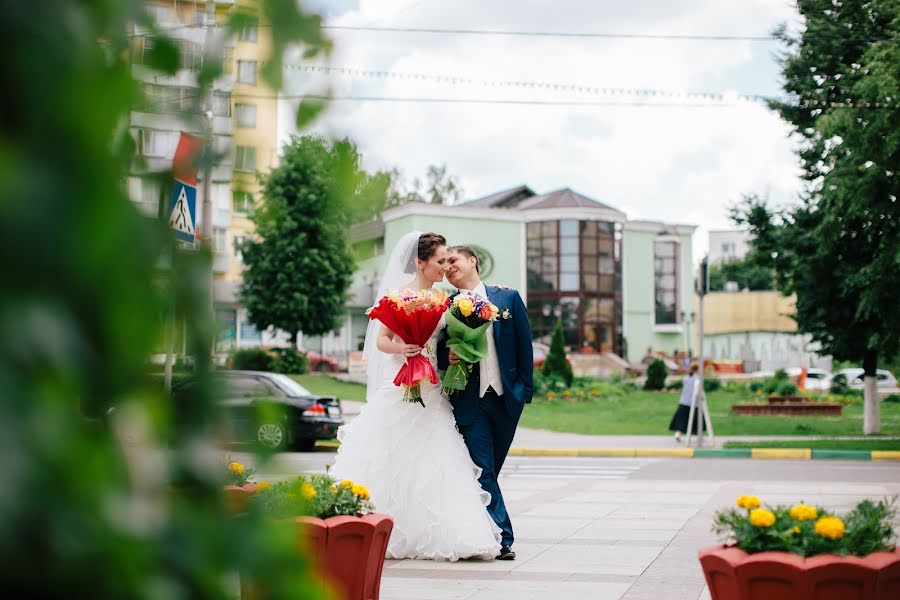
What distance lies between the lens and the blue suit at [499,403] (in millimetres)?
7852

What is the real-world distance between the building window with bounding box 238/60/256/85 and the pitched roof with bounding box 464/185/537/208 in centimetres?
6533

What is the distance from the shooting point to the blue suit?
7852 mm

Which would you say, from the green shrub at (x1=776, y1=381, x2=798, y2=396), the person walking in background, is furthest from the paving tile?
the green shrub at (x1=776, y1=381, x2=798, y2=396)

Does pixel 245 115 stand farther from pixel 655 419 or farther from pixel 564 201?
pixel 564 201

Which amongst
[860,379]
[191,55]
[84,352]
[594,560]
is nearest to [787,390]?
[860,379]

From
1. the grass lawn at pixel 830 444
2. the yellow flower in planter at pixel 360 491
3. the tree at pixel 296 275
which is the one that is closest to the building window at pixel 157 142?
the yellow flower in planter at pixel 360 491

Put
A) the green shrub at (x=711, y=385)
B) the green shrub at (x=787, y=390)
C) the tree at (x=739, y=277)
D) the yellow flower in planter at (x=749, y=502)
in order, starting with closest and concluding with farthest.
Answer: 1. the yellow flower in planter at (x=749, y=502)
2. the green shrub at (x=787, y=390)
3. the green shrub at (x=711, y=385)
4. the tree at (x=739, y=277)

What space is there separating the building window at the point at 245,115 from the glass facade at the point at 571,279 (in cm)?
5935

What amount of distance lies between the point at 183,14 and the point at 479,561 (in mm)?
6539

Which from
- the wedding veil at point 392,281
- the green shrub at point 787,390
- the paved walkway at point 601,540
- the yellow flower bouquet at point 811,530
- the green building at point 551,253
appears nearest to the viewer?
the yellow flower bouquet at point 811,530

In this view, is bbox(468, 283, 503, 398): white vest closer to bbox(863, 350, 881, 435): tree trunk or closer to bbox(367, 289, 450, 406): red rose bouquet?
bbox(367, 289, 450, 406): red rose bouquet

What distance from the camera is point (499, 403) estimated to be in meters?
7.96

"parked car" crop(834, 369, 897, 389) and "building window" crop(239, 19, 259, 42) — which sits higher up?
"building window" crop(239, 19, 259, 42)

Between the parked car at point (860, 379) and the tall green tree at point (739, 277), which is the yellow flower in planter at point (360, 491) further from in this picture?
the tall green tree at point (739, 277)
